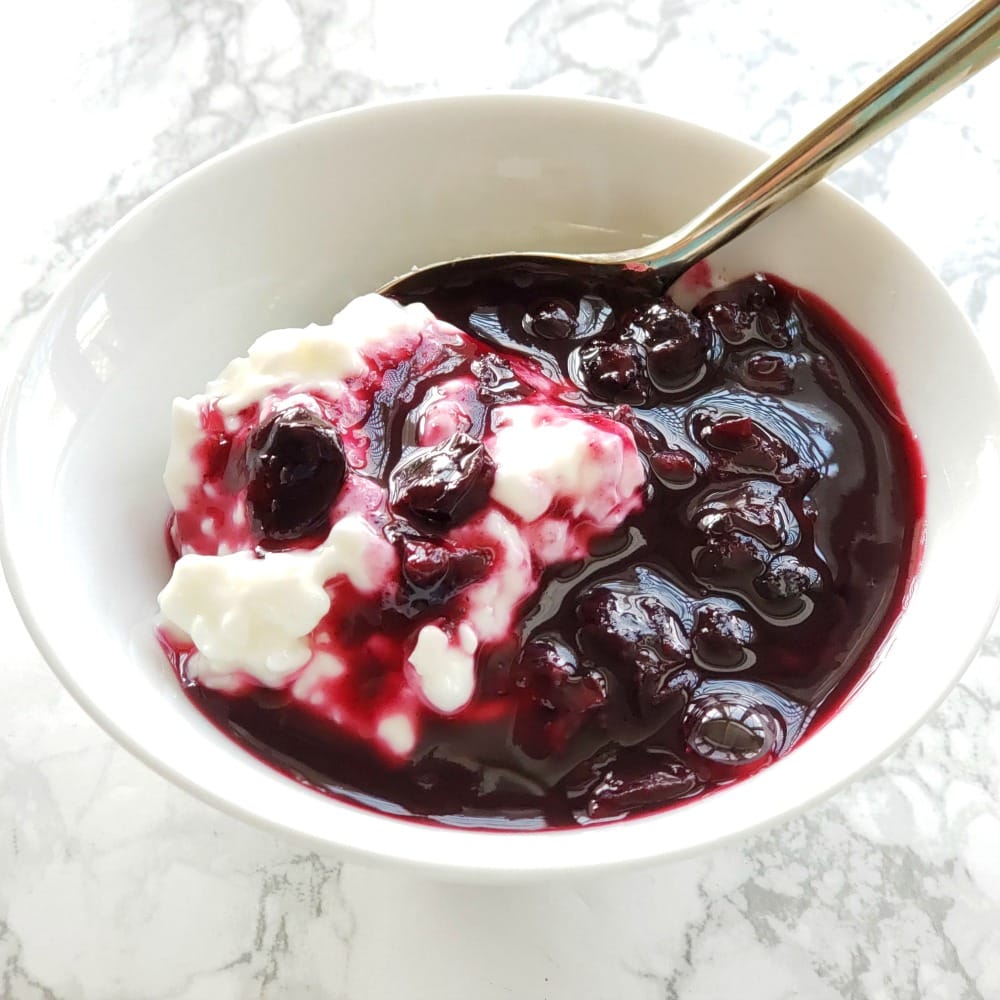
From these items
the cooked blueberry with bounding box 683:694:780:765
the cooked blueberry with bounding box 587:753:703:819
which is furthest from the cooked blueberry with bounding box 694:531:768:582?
the cooked blueberry with bounding box 587:753:703:819

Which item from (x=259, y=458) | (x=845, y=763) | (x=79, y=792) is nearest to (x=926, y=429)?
(x=845, y=763)

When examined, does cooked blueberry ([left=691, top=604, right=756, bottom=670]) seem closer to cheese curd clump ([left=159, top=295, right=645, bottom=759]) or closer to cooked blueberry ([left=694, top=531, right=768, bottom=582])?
cooked blueberry ([left=694, top=531, right=768, bottom=582])

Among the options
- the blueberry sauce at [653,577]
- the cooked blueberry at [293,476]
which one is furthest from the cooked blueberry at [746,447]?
the cooked blueberry at [293,476]

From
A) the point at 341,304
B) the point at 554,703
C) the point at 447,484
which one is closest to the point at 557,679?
the point at 554,703

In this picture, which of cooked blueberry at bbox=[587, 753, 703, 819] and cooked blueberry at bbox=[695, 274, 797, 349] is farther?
cooked blueberry at bbox=[695, 274, 797, 349]

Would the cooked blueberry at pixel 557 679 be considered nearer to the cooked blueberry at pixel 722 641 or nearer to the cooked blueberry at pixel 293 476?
the cooked blueberry at pixel 722 641

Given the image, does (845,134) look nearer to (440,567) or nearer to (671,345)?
(671,345)
